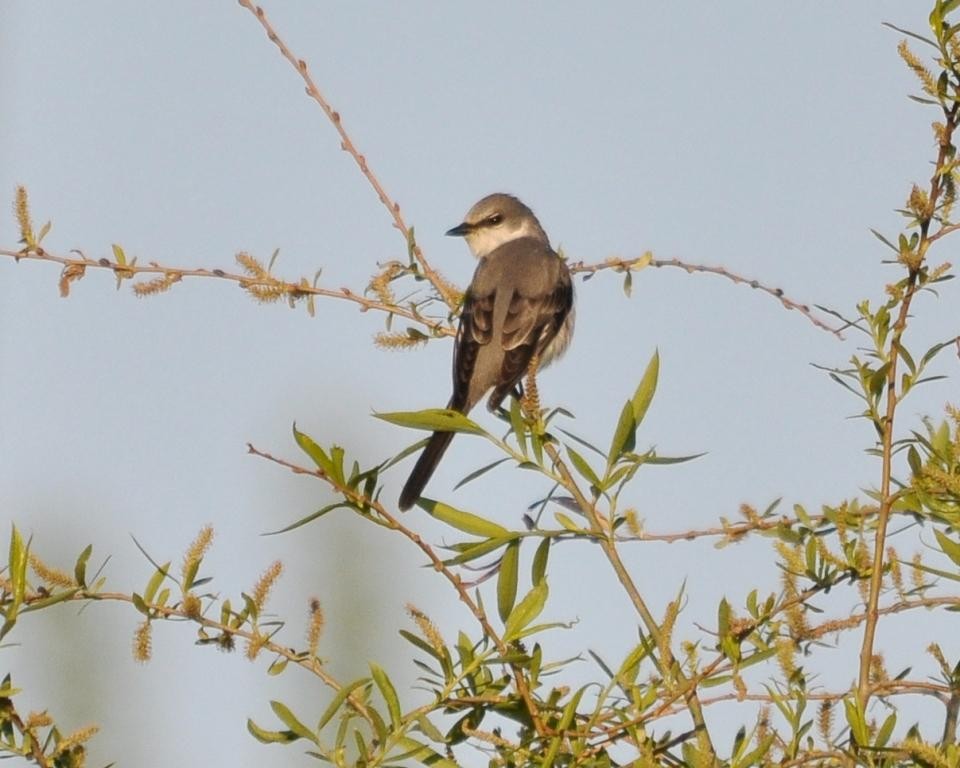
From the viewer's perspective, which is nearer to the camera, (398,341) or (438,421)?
(438,421)

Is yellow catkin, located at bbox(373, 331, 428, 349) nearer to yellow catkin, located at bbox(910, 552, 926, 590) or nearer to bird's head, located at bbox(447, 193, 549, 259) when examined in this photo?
yellow catkin, located at bbox(910, 552, 926, 590)

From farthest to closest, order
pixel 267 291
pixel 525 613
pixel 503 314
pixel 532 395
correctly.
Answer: pixel 503 314
pixel 267 291
pixel 532 395
pixel 525 613

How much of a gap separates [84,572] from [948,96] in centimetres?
195

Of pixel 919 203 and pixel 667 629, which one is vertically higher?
pixel 919 203

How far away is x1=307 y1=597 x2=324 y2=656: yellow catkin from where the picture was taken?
2.46m

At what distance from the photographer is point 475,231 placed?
8234mm

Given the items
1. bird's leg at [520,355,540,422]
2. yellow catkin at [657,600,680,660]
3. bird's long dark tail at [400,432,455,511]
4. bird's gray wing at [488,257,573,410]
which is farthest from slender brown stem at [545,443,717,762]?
bird's gray wing at [488,257,573,410]

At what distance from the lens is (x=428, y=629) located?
2.41 m

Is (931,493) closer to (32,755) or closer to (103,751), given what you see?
(32,755)

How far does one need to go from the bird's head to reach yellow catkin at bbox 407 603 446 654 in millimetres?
5695

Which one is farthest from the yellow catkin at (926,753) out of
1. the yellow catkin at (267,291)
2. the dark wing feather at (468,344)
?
the dark wing feather at (468,344)

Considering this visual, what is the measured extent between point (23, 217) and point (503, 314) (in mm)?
2924

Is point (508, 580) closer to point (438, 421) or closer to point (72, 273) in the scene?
point (438, 421)

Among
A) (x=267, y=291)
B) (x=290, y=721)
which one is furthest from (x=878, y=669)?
(x=267, y=291)
